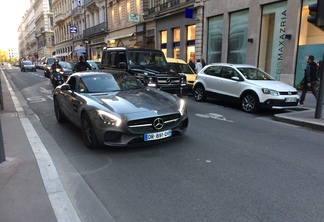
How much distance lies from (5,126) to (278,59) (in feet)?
44.8

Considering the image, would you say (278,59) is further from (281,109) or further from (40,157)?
(40,157)

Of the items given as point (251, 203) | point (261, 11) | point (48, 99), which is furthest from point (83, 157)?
point (261, 11)

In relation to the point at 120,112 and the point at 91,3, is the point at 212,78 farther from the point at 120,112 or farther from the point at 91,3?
the point at 91,3

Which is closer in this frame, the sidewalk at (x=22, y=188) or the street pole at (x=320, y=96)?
the sidewalk at (x=22, y=188)

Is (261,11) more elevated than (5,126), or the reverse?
(261,11)

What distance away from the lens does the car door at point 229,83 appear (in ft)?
32.8

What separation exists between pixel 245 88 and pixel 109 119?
620 centimetres

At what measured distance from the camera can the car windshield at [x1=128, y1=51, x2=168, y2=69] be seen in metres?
11.0

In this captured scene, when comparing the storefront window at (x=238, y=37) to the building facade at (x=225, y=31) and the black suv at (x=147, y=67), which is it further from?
the black suv at (x=147, y=67)

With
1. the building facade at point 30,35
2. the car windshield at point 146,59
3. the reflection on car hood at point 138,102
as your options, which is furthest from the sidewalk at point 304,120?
the building facade at point 30,35

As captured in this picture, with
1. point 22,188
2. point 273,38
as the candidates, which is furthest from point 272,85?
point 22,188

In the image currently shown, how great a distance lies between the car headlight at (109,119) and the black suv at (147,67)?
5.05 meters

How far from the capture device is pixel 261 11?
1611 cm

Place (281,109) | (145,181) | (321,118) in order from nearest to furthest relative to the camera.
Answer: (145,181) → (321,118) → (281,109)
